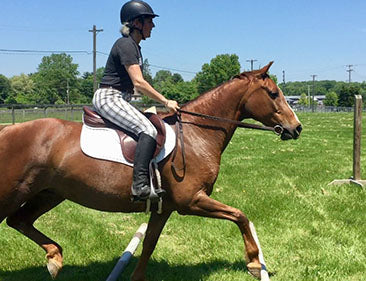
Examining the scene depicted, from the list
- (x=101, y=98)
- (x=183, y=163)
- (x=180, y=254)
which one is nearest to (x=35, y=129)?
(x=101, y=98)

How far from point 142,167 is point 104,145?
20.3 inches

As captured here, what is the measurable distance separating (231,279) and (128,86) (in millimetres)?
2702

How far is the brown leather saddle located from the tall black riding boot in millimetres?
123

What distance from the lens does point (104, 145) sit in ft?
14.3

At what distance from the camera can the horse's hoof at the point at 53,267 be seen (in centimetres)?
444

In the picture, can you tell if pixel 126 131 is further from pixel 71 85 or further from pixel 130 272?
pixel 71 85

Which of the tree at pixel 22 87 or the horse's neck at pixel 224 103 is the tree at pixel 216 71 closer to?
the tree at pixel 22 87

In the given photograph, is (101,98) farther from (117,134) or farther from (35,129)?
(35,129)

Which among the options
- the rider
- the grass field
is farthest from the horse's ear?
the grass field

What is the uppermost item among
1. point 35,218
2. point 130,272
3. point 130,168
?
point 130,168

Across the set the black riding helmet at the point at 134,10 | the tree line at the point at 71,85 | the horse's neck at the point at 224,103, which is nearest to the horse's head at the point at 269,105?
the horse's neck at the point at 224,103

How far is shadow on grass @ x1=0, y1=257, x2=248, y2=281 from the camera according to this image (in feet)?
16.9

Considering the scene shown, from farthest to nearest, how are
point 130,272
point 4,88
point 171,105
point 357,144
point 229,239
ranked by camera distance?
1. point 4,88
2. point 357,144
3. point 229,239
4. point 130,272
5. point 171,105

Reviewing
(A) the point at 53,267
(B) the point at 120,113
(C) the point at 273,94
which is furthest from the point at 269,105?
(A) the point at 53,267
